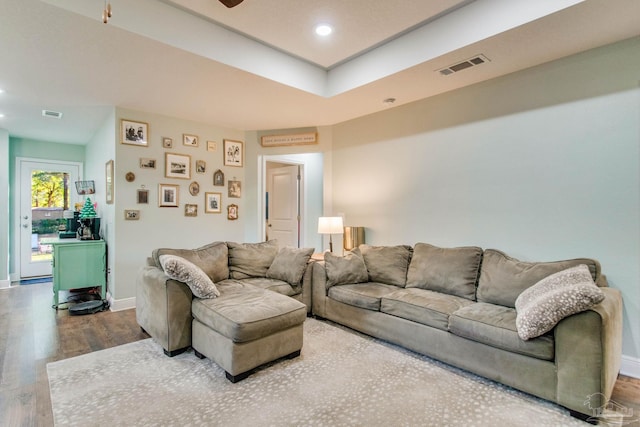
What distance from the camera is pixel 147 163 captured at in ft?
13.6

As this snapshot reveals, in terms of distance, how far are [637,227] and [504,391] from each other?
1.60 metres

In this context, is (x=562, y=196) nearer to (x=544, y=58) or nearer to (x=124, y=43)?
(x=544, y=58)

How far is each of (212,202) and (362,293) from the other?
2771 mm

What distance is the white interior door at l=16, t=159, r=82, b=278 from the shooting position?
5621 millimetres

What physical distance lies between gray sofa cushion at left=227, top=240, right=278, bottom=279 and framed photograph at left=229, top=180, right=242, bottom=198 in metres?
1.48

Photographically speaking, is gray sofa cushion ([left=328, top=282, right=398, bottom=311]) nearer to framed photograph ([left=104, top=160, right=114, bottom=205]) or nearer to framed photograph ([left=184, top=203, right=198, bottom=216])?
framed photograph ([left=184, top=203, right=198, bottom=216])

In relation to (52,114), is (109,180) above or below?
below

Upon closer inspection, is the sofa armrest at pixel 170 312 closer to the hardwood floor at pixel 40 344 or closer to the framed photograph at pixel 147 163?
the hardwood floor at pixel 40 344

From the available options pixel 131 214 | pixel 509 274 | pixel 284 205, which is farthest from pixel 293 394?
pixel 284 205

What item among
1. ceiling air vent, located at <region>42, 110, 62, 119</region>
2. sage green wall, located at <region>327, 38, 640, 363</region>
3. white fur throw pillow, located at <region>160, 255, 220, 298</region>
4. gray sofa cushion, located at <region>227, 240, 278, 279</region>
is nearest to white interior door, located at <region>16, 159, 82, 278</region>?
ceiling air vent, located at <region>42, 110, 62, 119</region>

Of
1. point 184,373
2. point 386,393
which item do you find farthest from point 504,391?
point 184,373

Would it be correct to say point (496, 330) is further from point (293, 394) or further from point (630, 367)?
point (293, 394)

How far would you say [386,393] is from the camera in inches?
83.2

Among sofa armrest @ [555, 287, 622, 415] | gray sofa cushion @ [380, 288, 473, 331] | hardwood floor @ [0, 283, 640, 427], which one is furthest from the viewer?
gray sofa cushion @ [380, 288, 473, 331]
